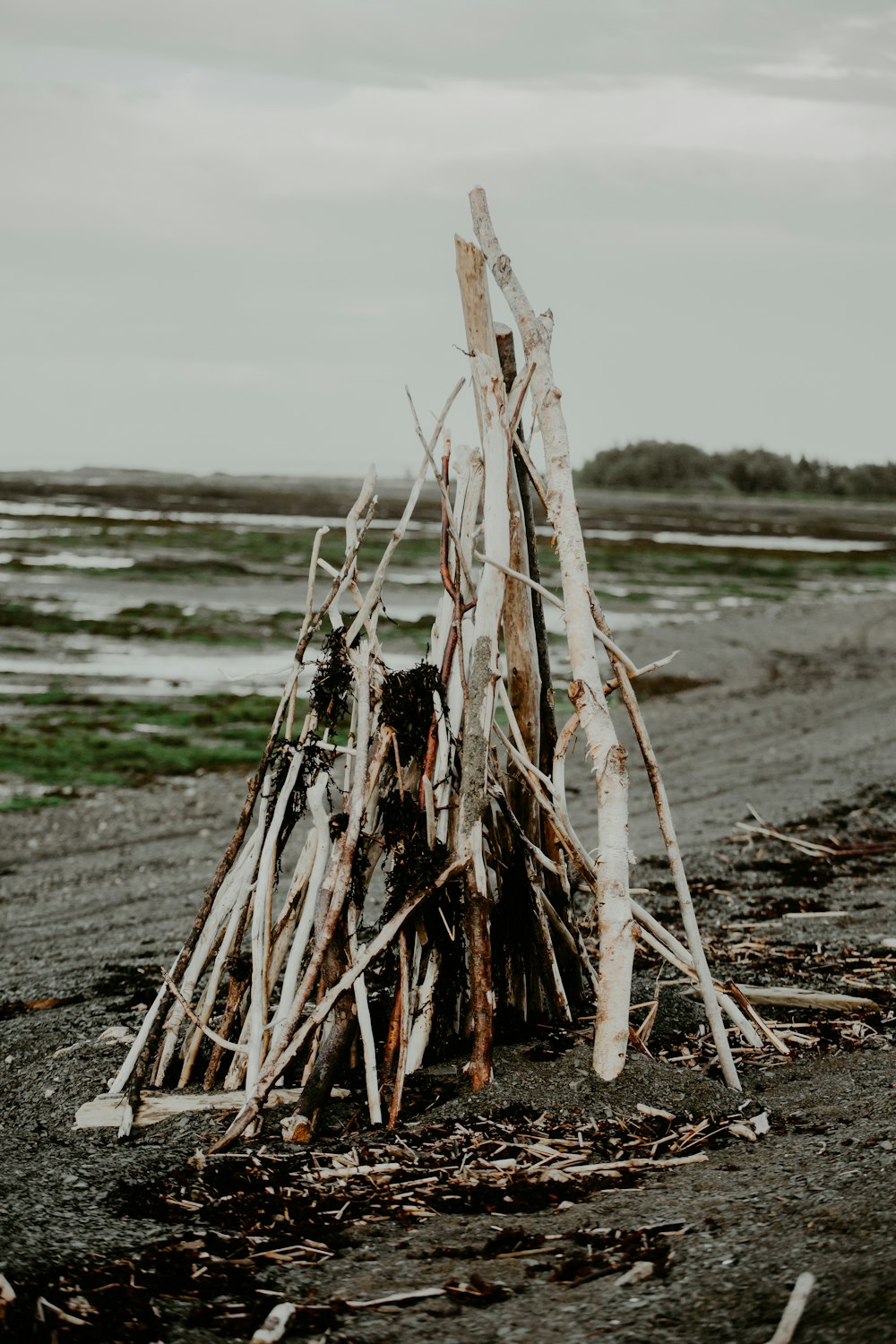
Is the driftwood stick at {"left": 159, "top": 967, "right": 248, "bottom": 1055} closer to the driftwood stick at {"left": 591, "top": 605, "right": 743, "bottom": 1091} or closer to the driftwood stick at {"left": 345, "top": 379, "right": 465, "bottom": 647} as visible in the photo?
the driftwood stick at {"left": 345, "top": 379, "right": 465, "bottom": 647}

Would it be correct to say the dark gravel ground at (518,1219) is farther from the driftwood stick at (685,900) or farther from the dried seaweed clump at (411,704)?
the dried seaweed clump at (411,704)

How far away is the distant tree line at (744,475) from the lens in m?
88.1

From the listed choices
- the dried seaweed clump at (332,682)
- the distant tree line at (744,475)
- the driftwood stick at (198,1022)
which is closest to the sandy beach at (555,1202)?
the driftwood stick at (198,1022)

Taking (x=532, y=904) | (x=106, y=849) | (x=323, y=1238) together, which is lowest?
(x=106, y=849)

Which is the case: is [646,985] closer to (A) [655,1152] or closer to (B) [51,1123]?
(A) [655,1152]

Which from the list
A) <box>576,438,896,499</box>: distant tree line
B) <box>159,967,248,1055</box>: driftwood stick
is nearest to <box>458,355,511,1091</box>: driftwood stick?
<box>159,967,248,1055</box>: driftwood stick

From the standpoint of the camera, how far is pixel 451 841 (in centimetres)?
417

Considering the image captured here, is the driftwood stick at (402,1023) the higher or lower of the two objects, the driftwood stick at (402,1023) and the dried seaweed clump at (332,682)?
the lower

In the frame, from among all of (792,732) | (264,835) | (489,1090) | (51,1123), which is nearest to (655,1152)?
(489,1090)

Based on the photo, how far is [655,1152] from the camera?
3611 mm

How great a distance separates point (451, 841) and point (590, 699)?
0.68 metres

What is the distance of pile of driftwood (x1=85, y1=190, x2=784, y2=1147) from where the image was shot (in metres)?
4.00

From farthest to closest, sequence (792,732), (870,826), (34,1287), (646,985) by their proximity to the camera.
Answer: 1. (792,732)
2. (870,826)
3. (646,985)
4. (34,1287)

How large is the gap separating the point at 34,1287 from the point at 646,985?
9.81 feet
